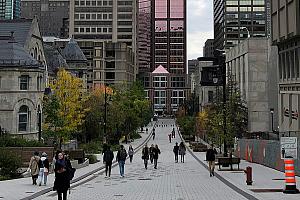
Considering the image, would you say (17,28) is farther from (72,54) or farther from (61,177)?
(61,177)

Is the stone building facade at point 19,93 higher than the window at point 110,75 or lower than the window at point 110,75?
lower

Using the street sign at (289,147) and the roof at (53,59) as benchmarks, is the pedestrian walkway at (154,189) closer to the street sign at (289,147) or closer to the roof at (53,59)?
the street sign at (289,147)

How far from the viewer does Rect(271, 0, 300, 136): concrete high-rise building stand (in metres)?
35.7

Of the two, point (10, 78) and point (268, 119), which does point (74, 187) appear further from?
point (268, 119)

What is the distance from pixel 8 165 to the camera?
25453mm

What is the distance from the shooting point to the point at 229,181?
855 inches

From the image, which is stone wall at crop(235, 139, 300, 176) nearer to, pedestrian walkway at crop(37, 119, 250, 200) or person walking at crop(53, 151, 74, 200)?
pedestrian walkway at crop(37, 119, 250, 200)

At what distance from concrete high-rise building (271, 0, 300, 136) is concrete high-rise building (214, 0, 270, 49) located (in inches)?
4728

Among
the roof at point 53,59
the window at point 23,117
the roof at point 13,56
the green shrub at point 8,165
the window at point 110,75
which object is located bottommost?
the green shrub at point 8,165

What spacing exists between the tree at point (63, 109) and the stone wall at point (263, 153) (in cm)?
1530

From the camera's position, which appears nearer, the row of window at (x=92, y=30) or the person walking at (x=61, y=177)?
the person walking at (x=61, y=177)

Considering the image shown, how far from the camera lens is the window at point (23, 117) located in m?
47.1

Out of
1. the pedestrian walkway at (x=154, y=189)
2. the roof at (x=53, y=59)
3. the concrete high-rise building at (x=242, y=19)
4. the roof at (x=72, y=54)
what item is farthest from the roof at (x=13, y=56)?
the concrete high-rise building at (x=242, y=19)

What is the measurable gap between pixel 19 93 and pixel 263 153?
24.9 meters
